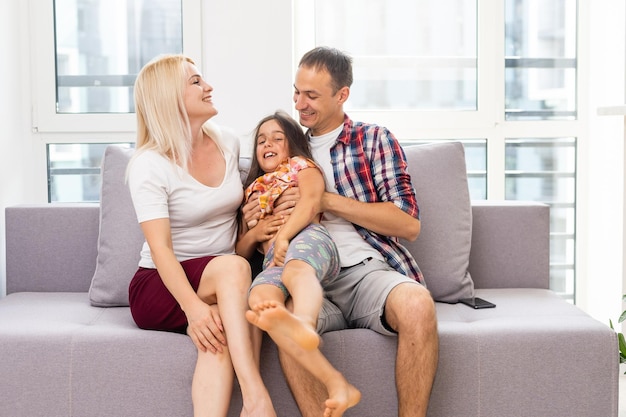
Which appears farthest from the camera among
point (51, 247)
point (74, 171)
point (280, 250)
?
point (74, 171)

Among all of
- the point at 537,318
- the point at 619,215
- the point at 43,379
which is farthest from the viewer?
the point at 619,215

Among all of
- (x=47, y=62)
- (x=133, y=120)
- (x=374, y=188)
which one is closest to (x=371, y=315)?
(x=374, y=188)

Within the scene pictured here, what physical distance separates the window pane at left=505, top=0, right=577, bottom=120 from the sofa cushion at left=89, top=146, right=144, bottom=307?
5.99 ft

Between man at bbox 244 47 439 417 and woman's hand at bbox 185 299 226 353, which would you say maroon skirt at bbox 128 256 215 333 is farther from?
man at bbox 244 47 439 417

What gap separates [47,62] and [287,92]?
40.6 inches

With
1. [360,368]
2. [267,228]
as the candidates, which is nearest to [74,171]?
[267,228]

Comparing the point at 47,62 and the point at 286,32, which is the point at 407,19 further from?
the point at 47,62

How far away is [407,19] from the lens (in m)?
3.65

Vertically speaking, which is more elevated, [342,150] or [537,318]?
[342,150]

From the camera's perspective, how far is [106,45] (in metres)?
3.56

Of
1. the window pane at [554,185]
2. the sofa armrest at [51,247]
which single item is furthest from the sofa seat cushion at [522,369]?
the window pane at [554,185]

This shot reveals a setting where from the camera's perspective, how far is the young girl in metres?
1.91

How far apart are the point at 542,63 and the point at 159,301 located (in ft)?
7.32

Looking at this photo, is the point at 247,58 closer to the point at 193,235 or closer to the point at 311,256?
the point at 193,235
